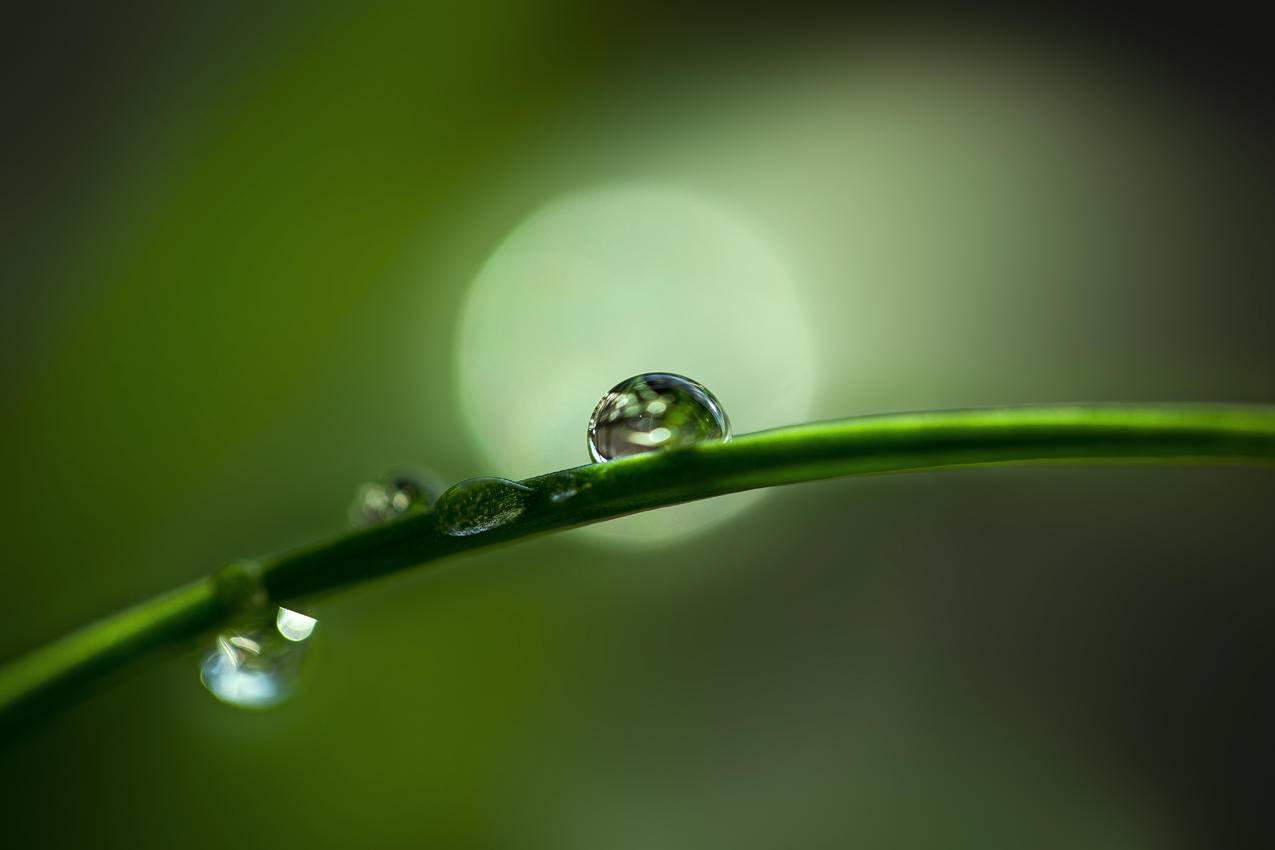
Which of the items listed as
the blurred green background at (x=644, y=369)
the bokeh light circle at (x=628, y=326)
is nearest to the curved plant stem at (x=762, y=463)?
the blurred green background at (x=644, y=369)

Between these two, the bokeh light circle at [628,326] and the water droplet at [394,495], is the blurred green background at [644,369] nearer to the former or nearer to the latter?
the bokeh light circle at [628,326]

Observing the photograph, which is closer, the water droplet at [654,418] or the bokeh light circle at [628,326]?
the water droplet at [654,418]

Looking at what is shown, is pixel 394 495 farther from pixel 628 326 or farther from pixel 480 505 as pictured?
pixel 628 326

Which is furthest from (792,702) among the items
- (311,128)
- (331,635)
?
(311,128)

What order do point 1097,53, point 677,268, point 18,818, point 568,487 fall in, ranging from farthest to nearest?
1. point 677,268
2. point 1097,53
3. point 18,818
4. point 568,487

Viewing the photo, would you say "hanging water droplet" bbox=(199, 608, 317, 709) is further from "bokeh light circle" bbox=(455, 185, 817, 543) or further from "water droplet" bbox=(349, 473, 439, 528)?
"bokeh light circle" bbox=(455, 185, 817, 543)

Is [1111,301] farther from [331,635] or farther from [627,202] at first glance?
[331,635]
